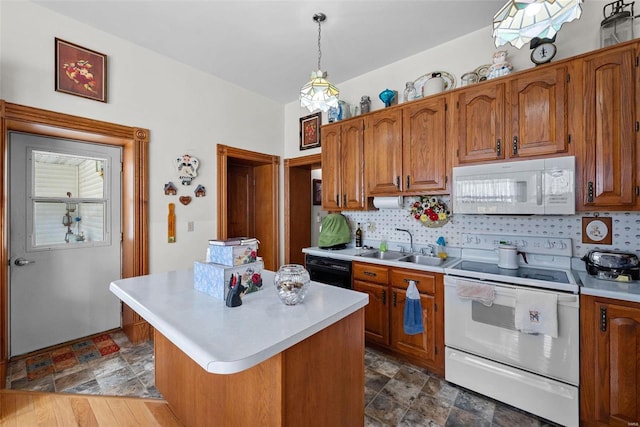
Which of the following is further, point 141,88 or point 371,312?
point 141,88

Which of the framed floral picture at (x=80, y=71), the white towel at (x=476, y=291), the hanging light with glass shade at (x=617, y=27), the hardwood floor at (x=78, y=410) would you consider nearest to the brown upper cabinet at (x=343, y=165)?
the white towel at (x=476, y=291)

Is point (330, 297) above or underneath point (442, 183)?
underneath

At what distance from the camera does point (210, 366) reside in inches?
31.8

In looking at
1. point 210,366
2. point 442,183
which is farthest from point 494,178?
point 210,366

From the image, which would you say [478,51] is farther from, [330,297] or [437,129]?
[330,297]

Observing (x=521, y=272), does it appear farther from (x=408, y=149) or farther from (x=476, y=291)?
(x=408, y=149)

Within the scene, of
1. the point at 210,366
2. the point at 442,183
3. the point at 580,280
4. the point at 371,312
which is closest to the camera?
the point at 210,366

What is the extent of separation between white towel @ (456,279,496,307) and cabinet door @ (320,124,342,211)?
62.8 inches

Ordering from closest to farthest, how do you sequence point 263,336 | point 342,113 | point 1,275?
point 263,336, point 1,275, point 342,113

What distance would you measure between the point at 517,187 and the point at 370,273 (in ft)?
4.60

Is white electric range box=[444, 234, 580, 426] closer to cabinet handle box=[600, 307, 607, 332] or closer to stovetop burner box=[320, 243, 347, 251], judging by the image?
cabinet handle box=[600, 307, 607, 332]

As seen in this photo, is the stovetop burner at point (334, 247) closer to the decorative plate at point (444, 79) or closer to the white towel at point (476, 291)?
the white towel at point (476, 291)

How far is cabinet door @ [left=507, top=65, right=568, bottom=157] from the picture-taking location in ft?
6.24

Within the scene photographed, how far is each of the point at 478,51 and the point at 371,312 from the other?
2.69 metres
